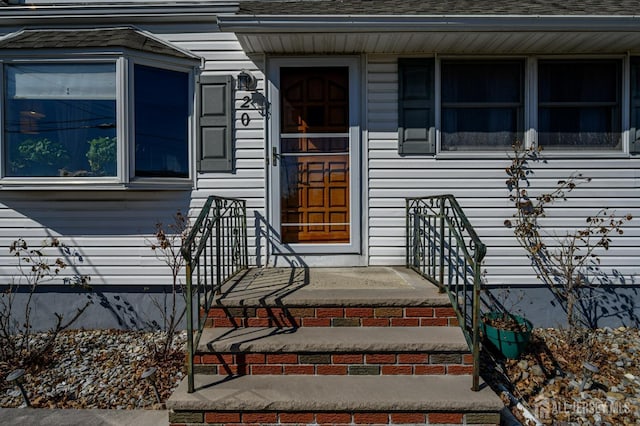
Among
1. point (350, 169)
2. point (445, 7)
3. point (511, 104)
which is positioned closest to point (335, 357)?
point (350, 169)

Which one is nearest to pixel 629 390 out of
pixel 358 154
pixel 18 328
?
pixel 358 154

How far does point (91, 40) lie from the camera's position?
145 inches

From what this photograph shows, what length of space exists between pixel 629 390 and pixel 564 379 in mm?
453

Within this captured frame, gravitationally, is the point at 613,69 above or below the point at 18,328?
above

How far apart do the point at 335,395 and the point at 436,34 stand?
10.7 ft

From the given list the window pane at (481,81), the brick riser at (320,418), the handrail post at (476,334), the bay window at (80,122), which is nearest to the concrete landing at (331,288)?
the handrail post at (476,334)

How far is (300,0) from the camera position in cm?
406

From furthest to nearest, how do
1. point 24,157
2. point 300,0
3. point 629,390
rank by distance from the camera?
point 300,0
point 24,157
point 629,390

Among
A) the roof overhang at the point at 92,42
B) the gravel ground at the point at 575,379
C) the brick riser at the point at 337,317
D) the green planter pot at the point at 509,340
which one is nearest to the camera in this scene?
the gravel ground at the point at 575,379

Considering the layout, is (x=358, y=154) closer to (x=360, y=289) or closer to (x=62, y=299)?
(x=360, y=289)

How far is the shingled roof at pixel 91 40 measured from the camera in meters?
3.59

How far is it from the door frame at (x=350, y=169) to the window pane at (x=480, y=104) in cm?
95

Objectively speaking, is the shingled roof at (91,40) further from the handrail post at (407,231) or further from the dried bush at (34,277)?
the handrail post at (407,231)

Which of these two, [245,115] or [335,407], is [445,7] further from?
[335,407]
